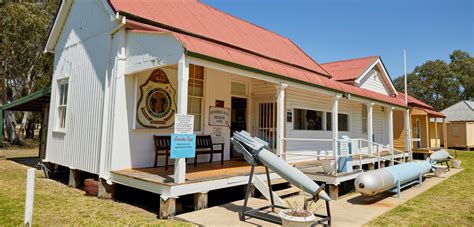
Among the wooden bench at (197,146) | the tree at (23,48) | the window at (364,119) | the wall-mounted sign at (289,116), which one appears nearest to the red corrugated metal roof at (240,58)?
the wall-mounted sign at (289,116)

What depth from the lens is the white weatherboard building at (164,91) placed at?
254 inches

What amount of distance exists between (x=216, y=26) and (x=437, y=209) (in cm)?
802

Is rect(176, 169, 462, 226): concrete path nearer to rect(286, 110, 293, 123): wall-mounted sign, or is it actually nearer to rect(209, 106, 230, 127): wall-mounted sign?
rect(209, 106, 230, 127): wall-mounted sign

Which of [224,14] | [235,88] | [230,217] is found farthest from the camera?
[224,14]

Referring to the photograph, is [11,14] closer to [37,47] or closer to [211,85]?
[37,47]

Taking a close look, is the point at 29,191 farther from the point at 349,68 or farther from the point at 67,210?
the point at 349,68

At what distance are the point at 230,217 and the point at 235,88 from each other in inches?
218

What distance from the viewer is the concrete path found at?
533 cm

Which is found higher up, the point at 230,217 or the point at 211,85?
the point at 211,85

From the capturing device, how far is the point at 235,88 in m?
10.4

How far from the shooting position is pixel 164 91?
8234mm

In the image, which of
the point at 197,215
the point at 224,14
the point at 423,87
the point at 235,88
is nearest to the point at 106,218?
the point at 197,215

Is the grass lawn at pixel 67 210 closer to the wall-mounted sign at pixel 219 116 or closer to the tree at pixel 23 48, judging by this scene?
the wall-mounted sign at pixel 219 116

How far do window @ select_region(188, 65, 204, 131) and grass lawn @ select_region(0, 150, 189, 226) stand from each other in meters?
3.14
